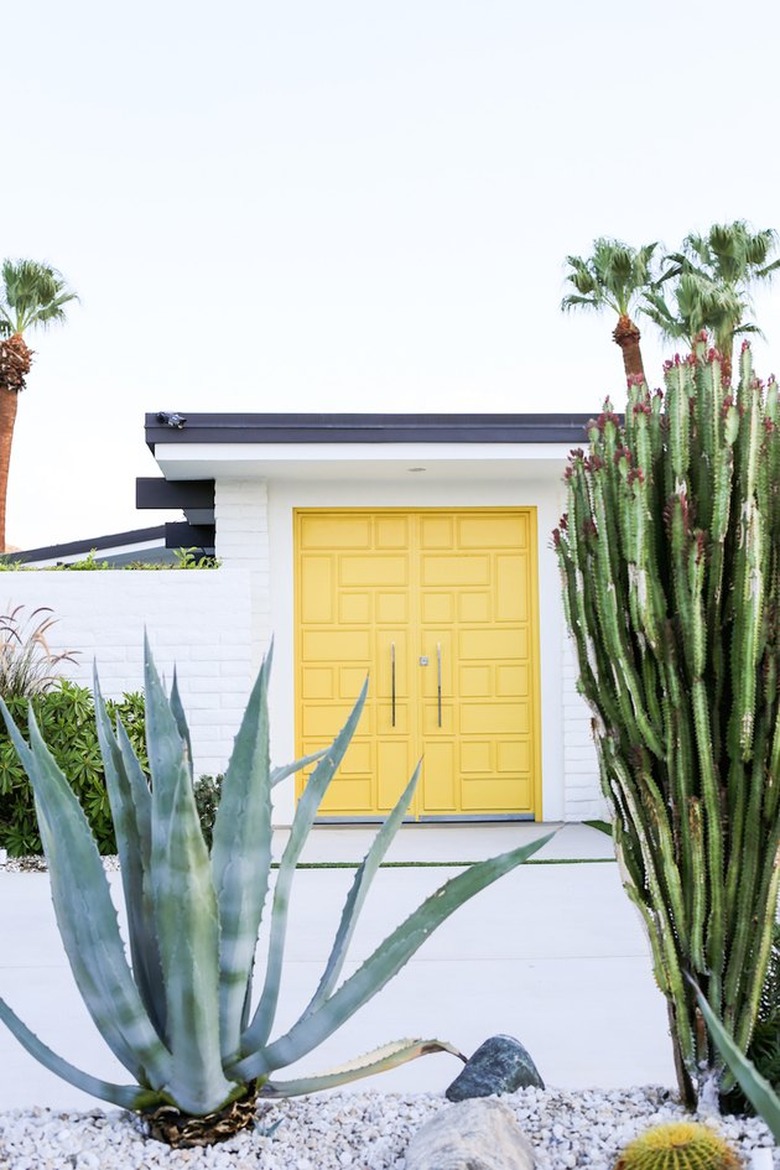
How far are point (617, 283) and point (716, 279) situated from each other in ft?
5.32

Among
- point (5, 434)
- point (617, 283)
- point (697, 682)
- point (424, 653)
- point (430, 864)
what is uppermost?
point (617, 283)

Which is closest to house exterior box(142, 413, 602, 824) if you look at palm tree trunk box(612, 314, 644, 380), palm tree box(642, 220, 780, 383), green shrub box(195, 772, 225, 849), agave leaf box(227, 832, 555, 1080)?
green shrub box(195, 772, 225, 849)

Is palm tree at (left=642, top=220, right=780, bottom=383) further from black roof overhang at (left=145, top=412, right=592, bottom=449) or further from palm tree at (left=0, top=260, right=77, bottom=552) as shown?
palm tree at (left=0, top=260, right=77, bottom=552)

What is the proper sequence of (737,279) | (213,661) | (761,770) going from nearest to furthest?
(761,770) → (213,661) → (737,279)

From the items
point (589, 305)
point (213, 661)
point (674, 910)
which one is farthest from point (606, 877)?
Result: point (589, 305)

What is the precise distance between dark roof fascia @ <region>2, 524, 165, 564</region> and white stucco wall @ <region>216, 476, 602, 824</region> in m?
5.44

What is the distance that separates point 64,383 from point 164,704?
20.2 meters

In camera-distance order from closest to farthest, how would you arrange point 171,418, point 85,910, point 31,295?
point 85,910 < point 171,418 < point 31,295

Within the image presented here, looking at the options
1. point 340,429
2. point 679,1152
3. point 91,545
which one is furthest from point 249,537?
point 679,1152

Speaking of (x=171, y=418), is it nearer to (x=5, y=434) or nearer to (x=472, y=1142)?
(x=472, y=1142)

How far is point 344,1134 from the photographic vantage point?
95.8 inches

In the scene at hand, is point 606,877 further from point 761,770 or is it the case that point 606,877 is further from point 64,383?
point 64,383

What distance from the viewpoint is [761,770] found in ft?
8.18

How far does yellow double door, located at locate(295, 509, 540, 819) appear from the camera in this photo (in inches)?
382
